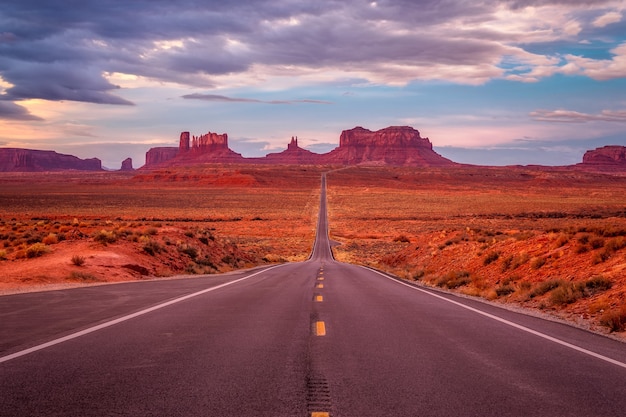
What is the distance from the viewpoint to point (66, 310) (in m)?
11.4

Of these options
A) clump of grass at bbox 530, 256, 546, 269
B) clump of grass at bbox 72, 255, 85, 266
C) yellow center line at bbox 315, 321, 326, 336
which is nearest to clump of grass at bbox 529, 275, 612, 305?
clump of grass at bbox 530, 256, 546, 269

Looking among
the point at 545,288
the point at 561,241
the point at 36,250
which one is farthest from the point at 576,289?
the point at 36,250

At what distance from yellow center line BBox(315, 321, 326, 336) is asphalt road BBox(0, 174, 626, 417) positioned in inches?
1.7

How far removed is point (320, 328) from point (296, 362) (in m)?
2.64

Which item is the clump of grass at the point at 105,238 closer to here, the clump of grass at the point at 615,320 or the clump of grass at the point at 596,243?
the clump of grass at the point at 596,243

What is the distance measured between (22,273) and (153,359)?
45.9 feet

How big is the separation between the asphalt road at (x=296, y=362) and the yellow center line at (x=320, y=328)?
44 millimetres

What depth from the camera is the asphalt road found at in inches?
211

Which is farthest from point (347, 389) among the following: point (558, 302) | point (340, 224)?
point (340, 224)

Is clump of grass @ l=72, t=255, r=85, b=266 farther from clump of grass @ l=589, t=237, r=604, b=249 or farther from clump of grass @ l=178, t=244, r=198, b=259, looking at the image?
clump of grass @ l=589, t=237, r=604, b=249

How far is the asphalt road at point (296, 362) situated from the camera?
535 centimetres

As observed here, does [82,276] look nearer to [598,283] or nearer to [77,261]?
[77,261]

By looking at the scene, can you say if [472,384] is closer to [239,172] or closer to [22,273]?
[22,273]

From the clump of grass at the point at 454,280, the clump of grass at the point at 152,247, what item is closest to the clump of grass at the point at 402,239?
the clump of grass at the point at 152,247
